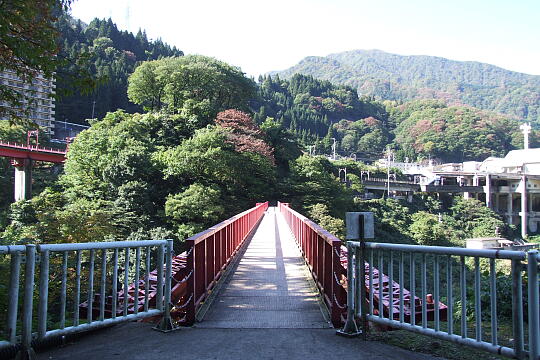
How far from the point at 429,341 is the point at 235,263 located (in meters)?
5.50

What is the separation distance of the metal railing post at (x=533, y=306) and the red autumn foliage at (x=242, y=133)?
3469 centimetres

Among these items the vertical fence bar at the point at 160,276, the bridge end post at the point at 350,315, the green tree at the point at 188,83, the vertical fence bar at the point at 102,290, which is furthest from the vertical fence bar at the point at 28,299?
the green tree at the point at 188,83

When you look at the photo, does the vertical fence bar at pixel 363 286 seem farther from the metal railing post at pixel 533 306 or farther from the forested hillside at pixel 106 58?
the forested hillside at pixel 106 58

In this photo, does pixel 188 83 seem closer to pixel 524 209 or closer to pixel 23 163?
pixel 23 163

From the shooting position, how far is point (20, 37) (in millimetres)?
6191

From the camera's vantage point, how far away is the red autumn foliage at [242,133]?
3800 cm

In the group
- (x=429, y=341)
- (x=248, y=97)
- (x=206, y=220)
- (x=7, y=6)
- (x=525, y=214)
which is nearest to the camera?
(x=429, y=341)

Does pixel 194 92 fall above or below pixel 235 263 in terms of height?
above

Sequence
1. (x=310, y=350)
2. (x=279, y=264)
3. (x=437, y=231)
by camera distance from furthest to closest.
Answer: (x=437, y=231), (x=279, y=264), (x=310, y=350)

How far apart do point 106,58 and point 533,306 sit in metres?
94.2

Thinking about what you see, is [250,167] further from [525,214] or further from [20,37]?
[525,214]

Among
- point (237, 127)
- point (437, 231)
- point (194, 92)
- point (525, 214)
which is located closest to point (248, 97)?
point (194, 92)

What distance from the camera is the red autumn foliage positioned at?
125 feet

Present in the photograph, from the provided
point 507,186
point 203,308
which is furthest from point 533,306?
point 507,186
